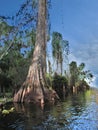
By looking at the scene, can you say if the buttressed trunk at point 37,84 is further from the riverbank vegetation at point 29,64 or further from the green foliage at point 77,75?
the green foliage at point 77,75

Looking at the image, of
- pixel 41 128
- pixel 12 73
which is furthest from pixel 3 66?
pixel 41 128

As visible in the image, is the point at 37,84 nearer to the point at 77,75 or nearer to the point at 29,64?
the point at 29,64

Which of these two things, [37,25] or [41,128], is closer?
[41,128]

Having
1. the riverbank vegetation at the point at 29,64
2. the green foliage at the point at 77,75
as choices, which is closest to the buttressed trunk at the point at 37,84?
the riverbank vegetation at the point at 29,64

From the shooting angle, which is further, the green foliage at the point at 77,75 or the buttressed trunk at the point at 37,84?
the green foliage at the point at 77,75

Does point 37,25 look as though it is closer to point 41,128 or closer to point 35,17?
point 35,17

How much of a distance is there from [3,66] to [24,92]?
10.5m

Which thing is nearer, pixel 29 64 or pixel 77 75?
pixel 29 64

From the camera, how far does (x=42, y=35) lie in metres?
36.5

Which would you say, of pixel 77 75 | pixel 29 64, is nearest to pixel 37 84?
pixel 29 64

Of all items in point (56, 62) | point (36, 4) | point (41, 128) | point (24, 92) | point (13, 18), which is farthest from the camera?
point (56, 62)

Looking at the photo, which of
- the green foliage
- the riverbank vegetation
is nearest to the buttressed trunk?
the riverbank vegetation

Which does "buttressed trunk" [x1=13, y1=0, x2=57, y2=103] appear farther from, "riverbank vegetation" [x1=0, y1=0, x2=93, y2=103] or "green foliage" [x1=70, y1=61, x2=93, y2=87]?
"green foliage" [x1=70, y1=61, x2=93, y2=87]

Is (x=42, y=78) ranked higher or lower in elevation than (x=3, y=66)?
lower
